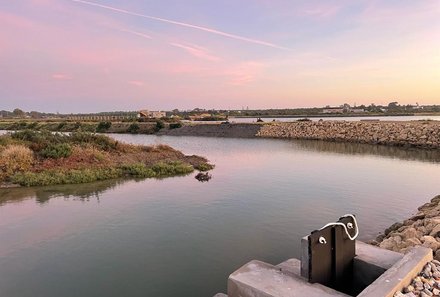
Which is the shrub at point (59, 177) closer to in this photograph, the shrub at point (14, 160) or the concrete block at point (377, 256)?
the shrub at point (14, 160)

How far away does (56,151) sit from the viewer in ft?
68.6

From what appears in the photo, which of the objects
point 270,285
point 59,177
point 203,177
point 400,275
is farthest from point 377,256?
point 59,177

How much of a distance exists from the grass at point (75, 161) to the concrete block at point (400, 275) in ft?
53.0

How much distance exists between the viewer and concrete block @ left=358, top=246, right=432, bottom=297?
439 cm

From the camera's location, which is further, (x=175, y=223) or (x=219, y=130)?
(x=219, y=130)

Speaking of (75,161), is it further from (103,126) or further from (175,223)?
(103,126)

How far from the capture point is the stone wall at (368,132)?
34500 mm

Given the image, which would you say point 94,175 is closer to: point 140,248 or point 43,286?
point 140,248

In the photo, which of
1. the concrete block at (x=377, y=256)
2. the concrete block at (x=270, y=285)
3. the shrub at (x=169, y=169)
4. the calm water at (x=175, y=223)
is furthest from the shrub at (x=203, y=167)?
the concrete block at (x=270, y=285)

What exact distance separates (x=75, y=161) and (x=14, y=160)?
3114mm

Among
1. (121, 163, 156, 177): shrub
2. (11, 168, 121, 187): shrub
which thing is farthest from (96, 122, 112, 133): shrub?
(11, 168, 121, 187): shrub

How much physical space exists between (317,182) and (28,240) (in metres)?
13.1

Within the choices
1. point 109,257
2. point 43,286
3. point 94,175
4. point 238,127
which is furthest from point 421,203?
point 238,127

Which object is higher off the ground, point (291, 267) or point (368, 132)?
point (368, 132)
